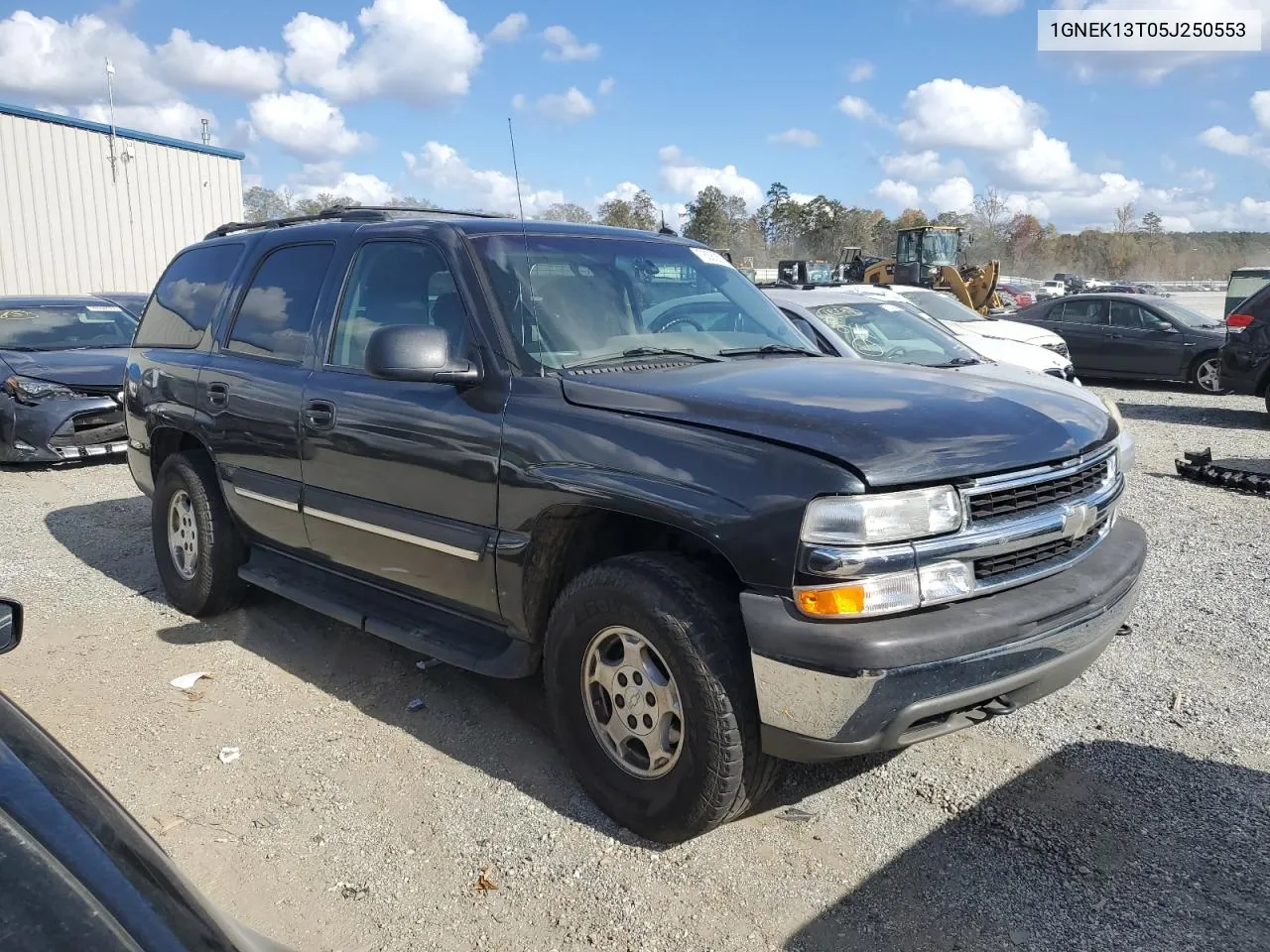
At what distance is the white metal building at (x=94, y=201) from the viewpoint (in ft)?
66.6

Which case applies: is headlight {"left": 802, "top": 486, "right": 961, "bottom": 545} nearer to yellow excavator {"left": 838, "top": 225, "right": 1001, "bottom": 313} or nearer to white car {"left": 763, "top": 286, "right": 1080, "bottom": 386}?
white car {"left": 763, "top": 286, "right": 1080, "bottom": 386}

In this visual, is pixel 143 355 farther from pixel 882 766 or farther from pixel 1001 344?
pixel 1001 344

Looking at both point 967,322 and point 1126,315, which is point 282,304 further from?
point 1126,315

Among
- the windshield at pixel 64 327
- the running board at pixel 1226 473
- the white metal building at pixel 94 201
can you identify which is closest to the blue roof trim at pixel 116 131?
the white metal building at pixel 94 201

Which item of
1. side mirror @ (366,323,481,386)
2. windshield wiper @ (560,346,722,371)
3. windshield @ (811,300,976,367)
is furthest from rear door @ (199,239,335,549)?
windshield @ (811,300,976,367)

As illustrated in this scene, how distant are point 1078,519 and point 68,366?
31.4 ft

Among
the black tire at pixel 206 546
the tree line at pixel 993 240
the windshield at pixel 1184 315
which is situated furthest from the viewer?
the tree line at pixel 993 240

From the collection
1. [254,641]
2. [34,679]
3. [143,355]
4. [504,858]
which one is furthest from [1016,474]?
[143,355]

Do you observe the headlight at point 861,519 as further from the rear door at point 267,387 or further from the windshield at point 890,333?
the windshield at point 890,333

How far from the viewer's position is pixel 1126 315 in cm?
1534

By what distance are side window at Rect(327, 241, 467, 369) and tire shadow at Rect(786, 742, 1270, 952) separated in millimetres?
2391

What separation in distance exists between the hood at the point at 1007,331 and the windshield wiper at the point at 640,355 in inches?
354

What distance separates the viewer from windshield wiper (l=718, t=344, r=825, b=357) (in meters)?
3.90

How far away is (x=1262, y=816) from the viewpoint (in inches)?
128
